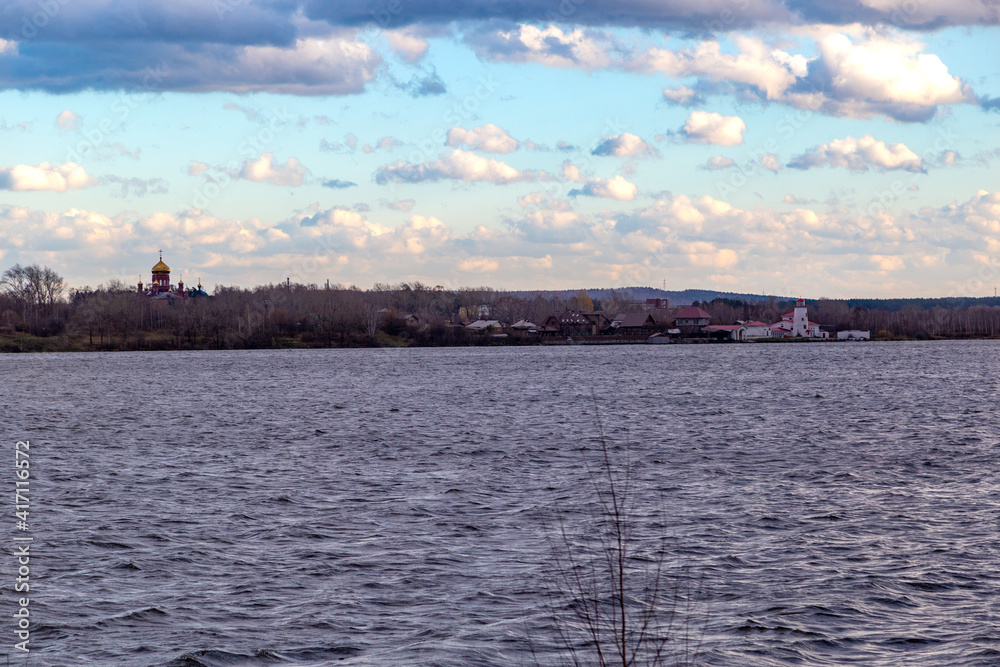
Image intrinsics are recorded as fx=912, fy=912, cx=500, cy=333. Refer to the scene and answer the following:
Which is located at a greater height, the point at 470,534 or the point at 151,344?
the point at 151,344

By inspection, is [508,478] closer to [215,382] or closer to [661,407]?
[661,407]

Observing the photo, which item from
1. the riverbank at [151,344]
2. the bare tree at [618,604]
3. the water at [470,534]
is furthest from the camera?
the riverbank at [151,344]

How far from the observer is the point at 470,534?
20.0 meters

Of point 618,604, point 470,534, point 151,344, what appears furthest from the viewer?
point 151,344

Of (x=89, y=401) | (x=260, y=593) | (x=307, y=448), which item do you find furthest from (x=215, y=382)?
(x=260, y=593)

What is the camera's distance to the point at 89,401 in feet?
215

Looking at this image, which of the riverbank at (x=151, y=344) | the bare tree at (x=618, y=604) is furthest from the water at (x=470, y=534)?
the riverbank at (x=151, y=344)

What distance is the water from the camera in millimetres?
13695

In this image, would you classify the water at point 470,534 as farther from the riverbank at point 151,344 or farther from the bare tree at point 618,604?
the riverbank at point 151,344

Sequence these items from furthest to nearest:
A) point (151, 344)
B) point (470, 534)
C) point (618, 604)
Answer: point (151, 344), point (470, 534), point (618, 604)

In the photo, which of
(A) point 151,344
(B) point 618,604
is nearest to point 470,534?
(B) point 618,604

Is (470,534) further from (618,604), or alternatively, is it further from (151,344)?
(151,344)

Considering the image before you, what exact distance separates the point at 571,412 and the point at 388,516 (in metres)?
31.4

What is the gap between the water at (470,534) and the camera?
44.9 ft
